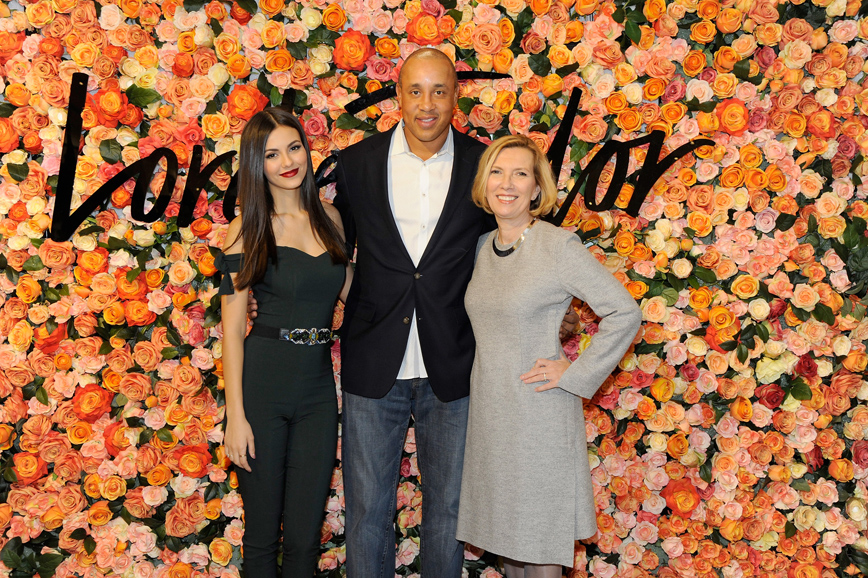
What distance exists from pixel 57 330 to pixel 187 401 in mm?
670

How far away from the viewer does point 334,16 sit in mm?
2719

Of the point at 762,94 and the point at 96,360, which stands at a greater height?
the point at 762,94

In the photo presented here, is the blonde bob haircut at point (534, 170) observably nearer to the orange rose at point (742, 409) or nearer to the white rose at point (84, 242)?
the orange rose at point (742, 409)

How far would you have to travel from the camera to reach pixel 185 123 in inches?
108

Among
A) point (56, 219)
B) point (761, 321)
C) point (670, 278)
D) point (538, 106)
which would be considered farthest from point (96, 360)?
point (761, 321)

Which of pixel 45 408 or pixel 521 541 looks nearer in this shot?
pixel 521 541

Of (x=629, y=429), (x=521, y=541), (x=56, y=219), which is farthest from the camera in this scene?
(x=629, y=429)

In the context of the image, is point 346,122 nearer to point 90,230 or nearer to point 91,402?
point 90,230

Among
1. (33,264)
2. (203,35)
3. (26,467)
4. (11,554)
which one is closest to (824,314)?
(203,35)

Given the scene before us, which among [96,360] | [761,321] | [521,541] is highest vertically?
[761,321]

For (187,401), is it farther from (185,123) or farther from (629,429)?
(629,429)

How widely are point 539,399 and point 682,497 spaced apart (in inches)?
49.3

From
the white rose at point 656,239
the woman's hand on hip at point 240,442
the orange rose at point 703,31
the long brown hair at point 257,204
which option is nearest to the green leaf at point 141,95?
the long brown hair at point 257,204

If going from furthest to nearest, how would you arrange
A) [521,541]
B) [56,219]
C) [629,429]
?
[629,429], [56,219], [521,541]
